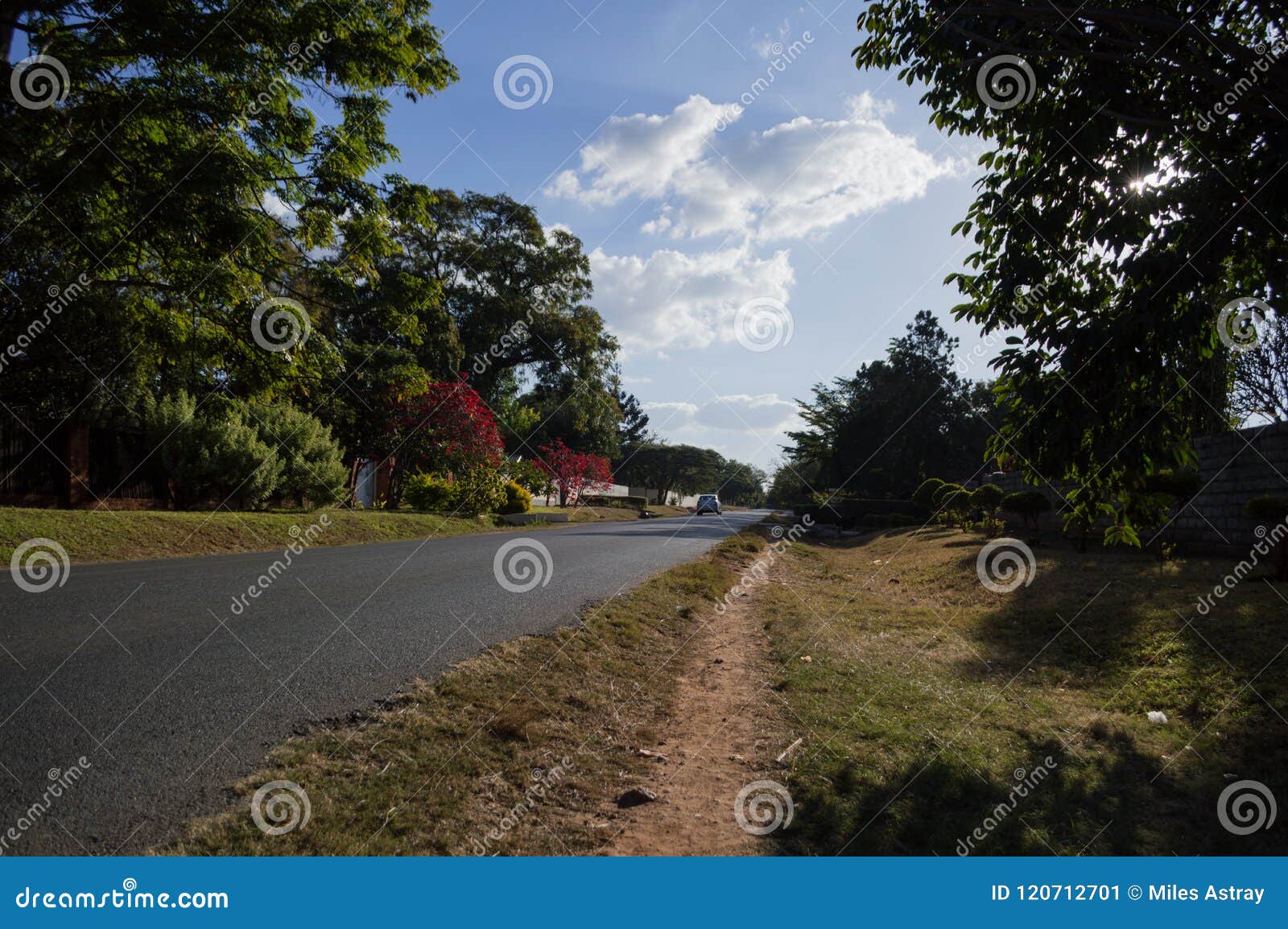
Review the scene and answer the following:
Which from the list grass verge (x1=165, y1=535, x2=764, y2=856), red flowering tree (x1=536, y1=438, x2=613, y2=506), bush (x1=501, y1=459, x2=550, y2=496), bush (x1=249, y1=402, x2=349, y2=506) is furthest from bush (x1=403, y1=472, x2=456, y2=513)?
grass verge (x1=165, y1=535, x2=764, y2=856)

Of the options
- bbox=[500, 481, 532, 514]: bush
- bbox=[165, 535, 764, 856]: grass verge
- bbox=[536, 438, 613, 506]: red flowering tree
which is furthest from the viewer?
bbox=[536, 438, 613, 506]: red flowering tree

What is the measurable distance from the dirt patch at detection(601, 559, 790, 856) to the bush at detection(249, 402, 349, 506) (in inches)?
602

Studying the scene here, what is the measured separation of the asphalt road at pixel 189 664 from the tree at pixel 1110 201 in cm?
511

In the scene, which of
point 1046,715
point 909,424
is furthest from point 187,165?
point 909,424

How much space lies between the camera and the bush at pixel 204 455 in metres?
16.2

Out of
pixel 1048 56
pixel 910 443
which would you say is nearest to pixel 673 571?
pixel 1048 56

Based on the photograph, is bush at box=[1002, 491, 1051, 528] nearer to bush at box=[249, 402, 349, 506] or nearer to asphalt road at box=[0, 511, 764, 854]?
asphalt road at box=[0, 511, 764, 854]

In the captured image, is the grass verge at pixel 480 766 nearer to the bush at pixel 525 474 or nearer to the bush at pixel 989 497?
the bush at pixel 989 497

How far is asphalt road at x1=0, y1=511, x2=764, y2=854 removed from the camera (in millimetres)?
3070

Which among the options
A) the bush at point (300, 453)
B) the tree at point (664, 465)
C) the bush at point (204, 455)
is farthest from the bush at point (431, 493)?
the tree at point (664, 465)

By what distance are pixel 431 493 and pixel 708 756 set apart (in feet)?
69.7

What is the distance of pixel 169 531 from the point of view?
13180mm

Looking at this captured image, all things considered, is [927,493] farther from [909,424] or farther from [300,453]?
[300,453]

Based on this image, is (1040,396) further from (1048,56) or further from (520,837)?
(520,837)
